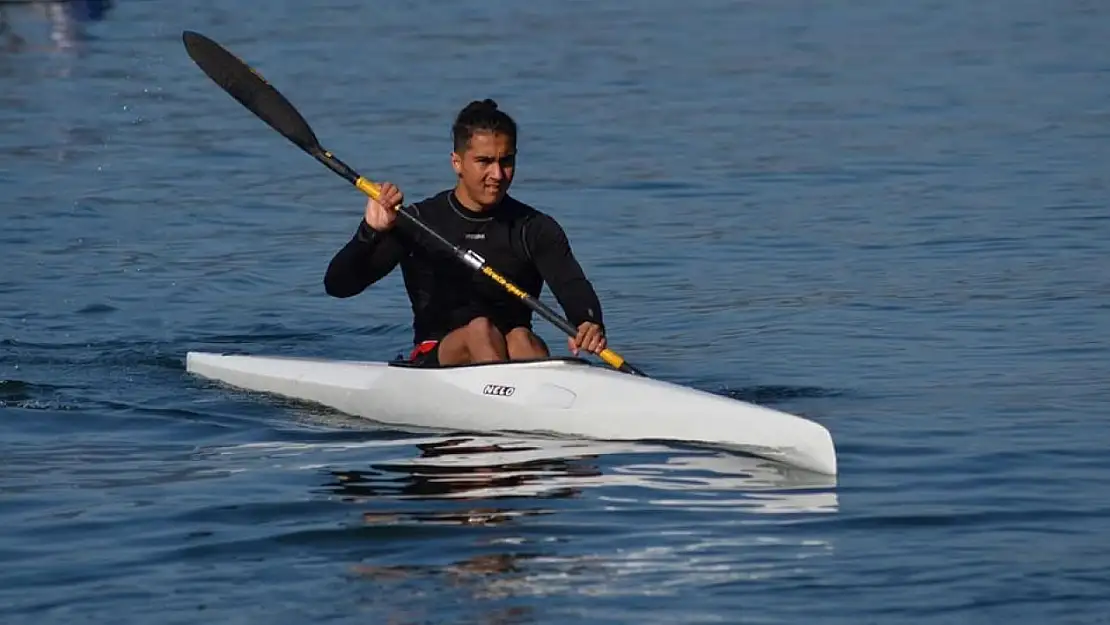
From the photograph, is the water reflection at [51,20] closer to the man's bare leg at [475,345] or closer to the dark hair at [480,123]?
the man's bare leg at [475,345]

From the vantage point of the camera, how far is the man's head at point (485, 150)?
891 cm

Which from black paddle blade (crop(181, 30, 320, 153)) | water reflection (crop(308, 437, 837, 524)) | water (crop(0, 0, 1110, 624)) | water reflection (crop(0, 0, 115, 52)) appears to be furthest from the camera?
water reflection (crop(0, 0, 115, 52))

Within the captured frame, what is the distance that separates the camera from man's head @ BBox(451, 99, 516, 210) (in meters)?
8.91

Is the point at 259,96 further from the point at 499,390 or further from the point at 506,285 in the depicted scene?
the point at 499,390

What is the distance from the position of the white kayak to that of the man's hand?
0.07 m

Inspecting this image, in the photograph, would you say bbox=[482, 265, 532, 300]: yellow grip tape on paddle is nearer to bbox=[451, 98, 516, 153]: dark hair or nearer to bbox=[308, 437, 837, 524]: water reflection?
bbox=[451, 98, 516, 153]: dark hair

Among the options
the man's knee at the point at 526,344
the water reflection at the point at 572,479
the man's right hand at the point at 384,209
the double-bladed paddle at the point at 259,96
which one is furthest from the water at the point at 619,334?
the double-bladed paddle at the point at 259,96

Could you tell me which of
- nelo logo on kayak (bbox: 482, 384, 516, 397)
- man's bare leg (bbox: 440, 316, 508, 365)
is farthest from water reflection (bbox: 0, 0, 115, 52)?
nelo logo on kayak (bbox: 482, 384, 516, 397)

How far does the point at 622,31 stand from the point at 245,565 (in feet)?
79.6

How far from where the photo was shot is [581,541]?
7254 mm

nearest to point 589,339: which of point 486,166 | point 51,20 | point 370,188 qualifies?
point 486,166

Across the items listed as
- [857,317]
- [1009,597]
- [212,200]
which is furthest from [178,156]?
[1009,597]

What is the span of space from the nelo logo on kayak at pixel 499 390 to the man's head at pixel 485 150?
32.1 inches

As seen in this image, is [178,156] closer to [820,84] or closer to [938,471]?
[820,84]
